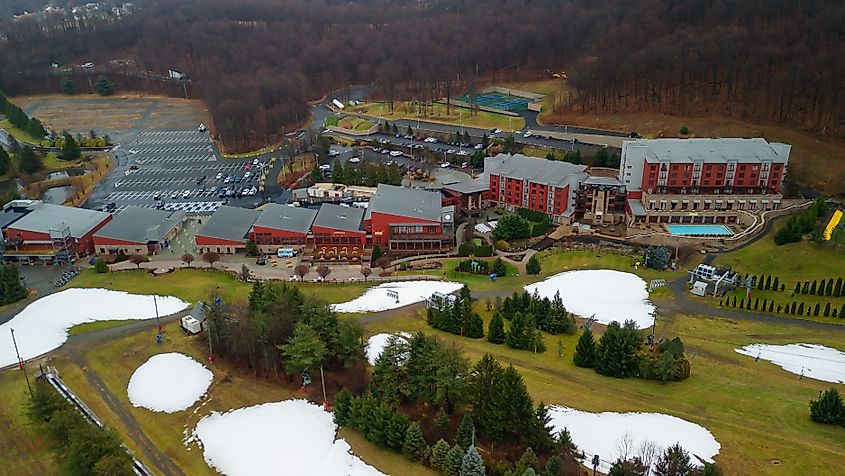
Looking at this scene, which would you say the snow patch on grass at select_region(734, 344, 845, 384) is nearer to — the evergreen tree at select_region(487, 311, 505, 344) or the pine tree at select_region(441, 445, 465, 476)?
the evergreen tree at select_region(487, 311, 505, 344)

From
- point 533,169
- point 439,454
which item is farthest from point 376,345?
point 533,169

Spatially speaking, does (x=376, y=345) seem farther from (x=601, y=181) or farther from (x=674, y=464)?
(x=601, y=181)

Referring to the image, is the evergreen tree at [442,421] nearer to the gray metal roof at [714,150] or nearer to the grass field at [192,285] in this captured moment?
the grass field at [192,285]

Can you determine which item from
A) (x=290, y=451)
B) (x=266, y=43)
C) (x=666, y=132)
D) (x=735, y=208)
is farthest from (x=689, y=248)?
(x=266, y=43)

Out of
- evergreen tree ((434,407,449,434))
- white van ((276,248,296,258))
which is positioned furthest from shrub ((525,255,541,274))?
evergreen tree ((434,407,449,434))

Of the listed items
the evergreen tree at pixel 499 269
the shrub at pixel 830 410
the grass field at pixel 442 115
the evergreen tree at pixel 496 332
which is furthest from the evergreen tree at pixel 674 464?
the grass field at pixel 442 115

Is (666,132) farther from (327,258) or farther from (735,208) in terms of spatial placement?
(327,258)

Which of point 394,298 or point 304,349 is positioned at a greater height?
point 304,349

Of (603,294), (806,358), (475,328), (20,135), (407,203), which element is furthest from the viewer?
(20,135)
